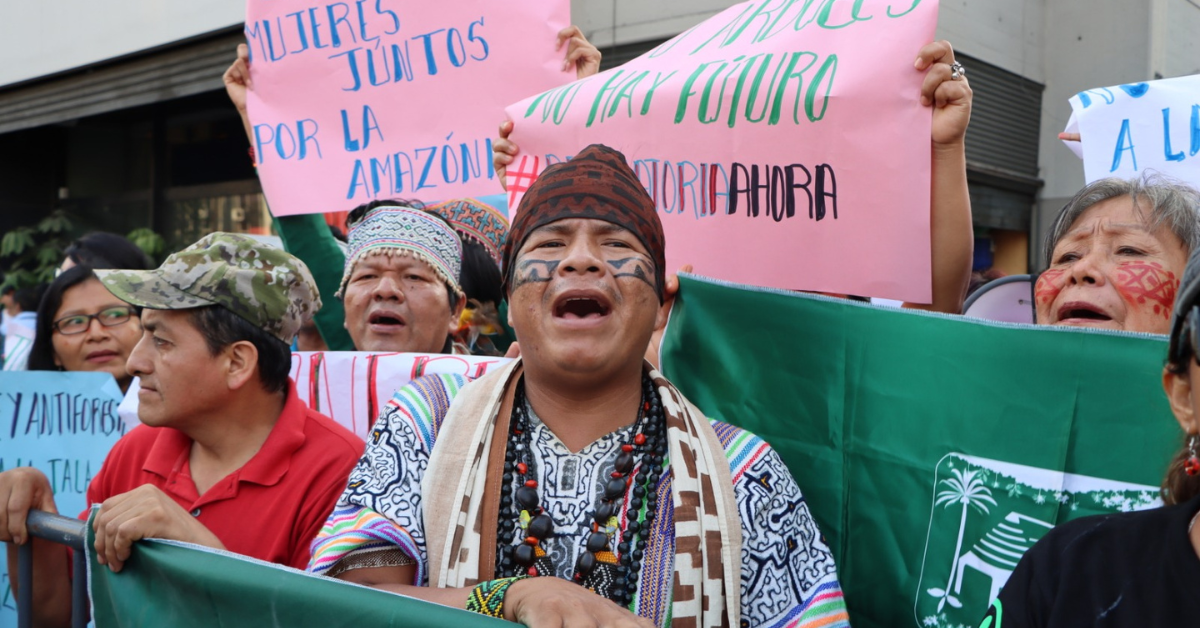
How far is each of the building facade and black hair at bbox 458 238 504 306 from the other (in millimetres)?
3891

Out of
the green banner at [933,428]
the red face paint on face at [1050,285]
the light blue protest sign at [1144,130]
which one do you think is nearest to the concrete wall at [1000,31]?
the light blue protest sign at [1144,130]

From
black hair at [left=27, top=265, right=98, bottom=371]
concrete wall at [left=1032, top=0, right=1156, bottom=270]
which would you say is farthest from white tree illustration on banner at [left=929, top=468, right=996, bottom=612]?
concrete wall at [left=1032, top=0, right=1156, bottom=270]

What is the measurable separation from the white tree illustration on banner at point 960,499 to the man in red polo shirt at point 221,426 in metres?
1.29

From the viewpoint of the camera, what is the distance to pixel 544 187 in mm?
2025

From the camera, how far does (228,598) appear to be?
1.75m

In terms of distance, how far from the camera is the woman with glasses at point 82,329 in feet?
12.4

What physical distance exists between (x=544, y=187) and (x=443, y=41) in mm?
1744

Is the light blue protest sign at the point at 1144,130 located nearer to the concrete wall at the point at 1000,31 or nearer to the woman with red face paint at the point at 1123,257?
the woman with red face paint at the point at 1123,257

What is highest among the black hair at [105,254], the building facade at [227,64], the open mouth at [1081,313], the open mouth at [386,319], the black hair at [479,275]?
the building facade at [227,64]

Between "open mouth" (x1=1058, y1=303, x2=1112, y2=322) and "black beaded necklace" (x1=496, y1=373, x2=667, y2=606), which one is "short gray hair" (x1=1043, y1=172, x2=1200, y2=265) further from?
"black beaded necklace" (x1=496, y1=373, x2=667, y2=606)

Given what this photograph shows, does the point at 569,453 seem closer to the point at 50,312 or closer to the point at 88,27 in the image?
the point at 50,312

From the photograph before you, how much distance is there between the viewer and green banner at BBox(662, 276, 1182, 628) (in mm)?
1708

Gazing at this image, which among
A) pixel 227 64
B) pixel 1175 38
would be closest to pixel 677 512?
pixel 227 64

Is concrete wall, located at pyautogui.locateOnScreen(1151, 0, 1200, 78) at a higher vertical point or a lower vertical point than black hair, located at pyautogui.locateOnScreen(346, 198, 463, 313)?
higher
